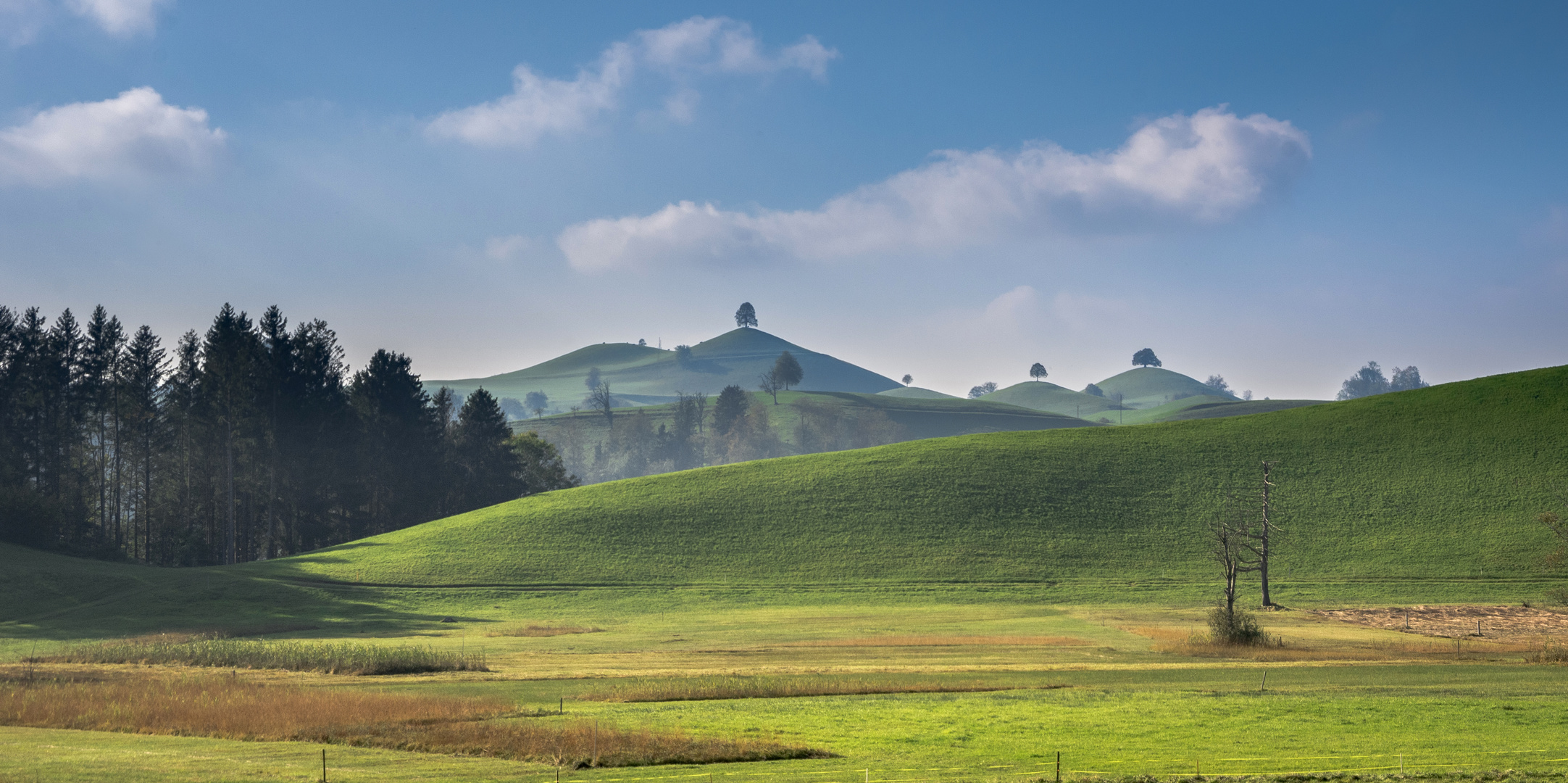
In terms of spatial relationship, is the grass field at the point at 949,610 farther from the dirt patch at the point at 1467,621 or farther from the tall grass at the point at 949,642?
the dirt patch at the point at 1467,621

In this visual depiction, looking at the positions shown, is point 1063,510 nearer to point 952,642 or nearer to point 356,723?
point 952,642

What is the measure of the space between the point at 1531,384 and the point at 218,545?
441 ft

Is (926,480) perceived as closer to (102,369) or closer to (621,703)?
(621,703)

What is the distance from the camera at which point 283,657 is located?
44.3m

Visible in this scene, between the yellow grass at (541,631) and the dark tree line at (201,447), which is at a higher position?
the dark tree line at (201,447)

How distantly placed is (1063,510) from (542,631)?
5082cm

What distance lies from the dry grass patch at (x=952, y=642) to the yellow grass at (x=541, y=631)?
14.6 m

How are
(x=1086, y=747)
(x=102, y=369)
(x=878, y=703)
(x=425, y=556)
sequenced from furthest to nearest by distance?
(x=102, y=369)
(x=425, y=556)
(x=878, y=703)
(x=1086, y=747)

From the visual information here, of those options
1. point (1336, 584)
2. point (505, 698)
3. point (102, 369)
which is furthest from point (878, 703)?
point (102, 369)

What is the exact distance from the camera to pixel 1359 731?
27.5 metres

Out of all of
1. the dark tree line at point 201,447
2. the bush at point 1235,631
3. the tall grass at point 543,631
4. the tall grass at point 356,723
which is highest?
the dark tree line at point 201,447

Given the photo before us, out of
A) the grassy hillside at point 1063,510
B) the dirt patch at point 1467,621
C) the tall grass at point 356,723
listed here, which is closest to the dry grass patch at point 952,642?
the dirt patch at point 1467,621

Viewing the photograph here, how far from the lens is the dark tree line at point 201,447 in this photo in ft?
300

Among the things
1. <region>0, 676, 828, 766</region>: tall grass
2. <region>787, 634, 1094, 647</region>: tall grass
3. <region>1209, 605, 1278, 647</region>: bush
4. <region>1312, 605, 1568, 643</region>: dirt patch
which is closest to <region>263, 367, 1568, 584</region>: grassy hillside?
<region>1312, 605, 1568, 643</region>: dirt patch
